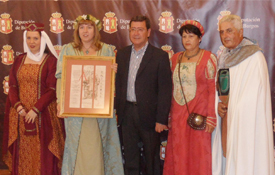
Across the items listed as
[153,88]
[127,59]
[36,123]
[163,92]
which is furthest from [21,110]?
[163,92]

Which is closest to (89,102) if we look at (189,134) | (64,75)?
(64,75)

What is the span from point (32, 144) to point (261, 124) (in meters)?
2.76

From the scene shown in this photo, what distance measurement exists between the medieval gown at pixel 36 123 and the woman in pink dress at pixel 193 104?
5.15 feet

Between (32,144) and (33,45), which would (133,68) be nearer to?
(33,45)

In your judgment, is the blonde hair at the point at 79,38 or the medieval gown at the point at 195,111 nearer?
the medieval gown at the point at 195,111

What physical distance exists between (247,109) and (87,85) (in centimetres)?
177

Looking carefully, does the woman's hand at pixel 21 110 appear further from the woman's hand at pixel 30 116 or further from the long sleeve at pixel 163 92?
the long sleeve at pixel 163 92

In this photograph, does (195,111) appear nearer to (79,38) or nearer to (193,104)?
(193,104)

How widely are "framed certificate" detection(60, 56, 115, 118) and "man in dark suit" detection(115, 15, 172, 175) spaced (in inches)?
7.1

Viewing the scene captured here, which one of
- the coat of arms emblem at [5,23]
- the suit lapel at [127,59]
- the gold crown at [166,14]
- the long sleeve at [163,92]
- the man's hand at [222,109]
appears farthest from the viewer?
the coat of arms emblem at [5,23]

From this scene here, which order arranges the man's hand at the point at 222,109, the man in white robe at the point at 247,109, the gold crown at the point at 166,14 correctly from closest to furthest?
1. the man in white robe at the point at 247,109
2. the man's hand at the point at 222,109
3. the gold crown at the point at 166,14

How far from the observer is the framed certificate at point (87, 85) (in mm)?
3387

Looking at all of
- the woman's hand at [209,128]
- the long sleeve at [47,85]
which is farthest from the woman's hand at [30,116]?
the woman's hand at [209,128]

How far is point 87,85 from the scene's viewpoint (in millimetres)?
3412
